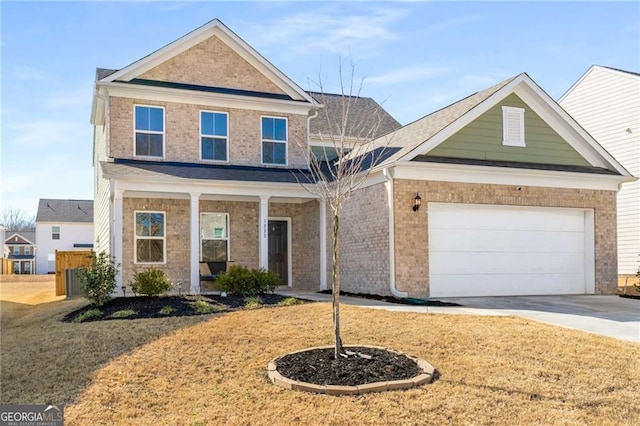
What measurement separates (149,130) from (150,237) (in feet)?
10.00

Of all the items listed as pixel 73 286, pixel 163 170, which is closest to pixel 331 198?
pixel 163 170

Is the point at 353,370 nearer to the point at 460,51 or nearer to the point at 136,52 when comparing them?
the point at 460,51

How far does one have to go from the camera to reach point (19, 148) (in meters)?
14.3

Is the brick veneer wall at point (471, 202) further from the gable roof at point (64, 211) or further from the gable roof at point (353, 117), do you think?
the gable roof at point (64, 211)

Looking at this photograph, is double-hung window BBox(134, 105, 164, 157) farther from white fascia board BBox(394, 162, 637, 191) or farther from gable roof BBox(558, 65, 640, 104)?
gable roof BBox(558, 65, 640, 104)

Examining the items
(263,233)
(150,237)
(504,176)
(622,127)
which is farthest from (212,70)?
(622,127)

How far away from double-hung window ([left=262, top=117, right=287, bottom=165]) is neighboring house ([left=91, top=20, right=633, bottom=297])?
5cm

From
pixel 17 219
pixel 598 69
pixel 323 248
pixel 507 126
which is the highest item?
pixel 598 69

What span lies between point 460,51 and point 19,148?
1125 centimetres

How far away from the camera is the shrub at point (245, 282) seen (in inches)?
524

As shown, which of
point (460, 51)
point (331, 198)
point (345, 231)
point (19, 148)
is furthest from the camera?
point (345, 231)

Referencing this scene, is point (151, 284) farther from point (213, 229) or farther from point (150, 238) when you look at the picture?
point (213, 229)

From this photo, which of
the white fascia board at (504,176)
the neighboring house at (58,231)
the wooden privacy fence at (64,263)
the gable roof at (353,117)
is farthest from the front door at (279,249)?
the neighboring house at (58,231)

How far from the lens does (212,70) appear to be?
16922 millimetres
